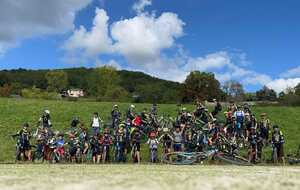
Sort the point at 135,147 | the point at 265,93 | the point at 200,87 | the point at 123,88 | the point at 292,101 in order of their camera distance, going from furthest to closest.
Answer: the point at 123,88, the point at 265,93, the point at 200,87, the point at 292,101, the point at 135,147

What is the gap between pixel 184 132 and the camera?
90.5ft

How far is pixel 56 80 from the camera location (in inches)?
5605

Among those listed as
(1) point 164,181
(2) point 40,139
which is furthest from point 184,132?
A: (1) point 164,181

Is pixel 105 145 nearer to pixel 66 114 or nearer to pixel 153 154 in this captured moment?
pixel 153 154

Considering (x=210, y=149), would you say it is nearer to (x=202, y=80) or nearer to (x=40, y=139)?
(x=40, y=139)

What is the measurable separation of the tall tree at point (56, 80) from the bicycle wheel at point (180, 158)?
118m

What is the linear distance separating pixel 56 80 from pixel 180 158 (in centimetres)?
12061

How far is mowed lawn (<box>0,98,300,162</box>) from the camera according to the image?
35188mm

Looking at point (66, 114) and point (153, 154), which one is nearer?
point (153, 154)

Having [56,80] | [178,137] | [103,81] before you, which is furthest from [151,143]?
[56,80]

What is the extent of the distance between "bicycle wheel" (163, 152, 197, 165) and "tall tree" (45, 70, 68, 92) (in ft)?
388

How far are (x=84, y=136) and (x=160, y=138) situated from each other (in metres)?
3.61

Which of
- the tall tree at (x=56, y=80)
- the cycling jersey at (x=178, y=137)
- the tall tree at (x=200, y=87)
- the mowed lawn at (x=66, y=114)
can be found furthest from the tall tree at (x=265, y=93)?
the cycling jersey at (x=178, y=137)

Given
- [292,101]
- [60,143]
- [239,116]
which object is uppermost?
[292,101]
